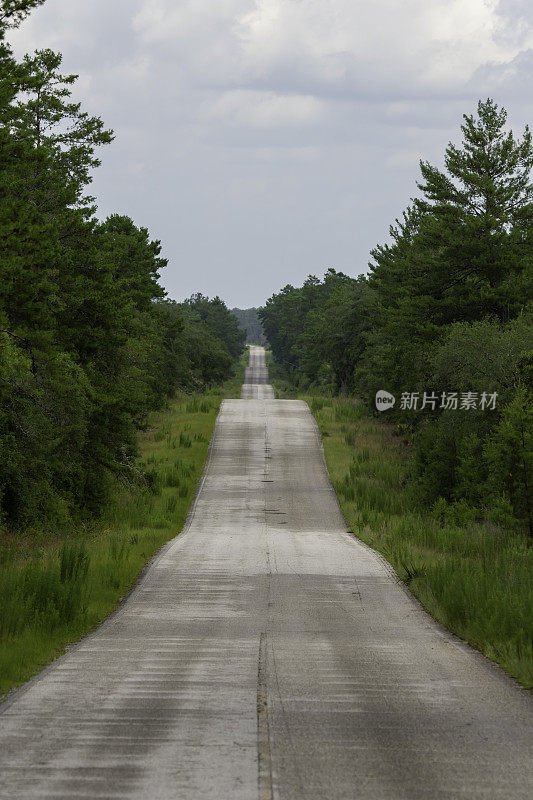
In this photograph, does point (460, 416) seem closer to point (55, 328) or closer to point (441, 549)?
point (441, 549)

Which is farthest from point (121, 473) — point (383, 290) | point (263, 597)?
point (383, 290)

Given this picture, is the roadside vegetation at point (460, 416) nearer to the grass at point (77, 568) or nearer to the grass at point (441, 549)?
the grass at point (441, 549)

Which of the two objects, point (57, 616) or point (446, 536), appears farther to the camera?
point (446, 536)

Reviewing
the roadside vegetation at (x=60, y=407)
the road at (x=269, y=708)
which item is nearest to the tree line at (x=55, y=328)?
the roadside vegetation at (x=60, y=407)

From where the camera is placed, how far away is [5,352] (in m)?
15.5

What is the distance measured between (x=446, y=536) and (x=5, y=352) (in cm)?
1239

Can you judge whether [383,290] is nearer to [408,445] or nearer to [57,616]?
[408,445]

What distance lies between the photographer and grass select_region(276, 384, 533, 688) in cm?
993

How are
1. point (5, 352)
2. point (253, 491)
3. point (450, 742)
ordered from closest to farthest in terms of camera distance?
point (450, 742) < point (5, 352) < point (253, 491)

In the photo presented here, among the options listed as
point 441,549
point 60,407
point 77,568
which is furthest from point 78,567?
point 441,549

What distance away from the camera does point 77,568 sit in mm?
14391

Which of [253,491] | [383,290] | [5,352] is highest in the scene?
[383,290]

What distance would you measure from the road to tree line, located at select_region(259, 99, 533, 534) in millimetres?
11907

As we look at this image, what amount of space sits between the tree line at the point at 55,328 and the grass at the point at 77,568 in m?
1.26
